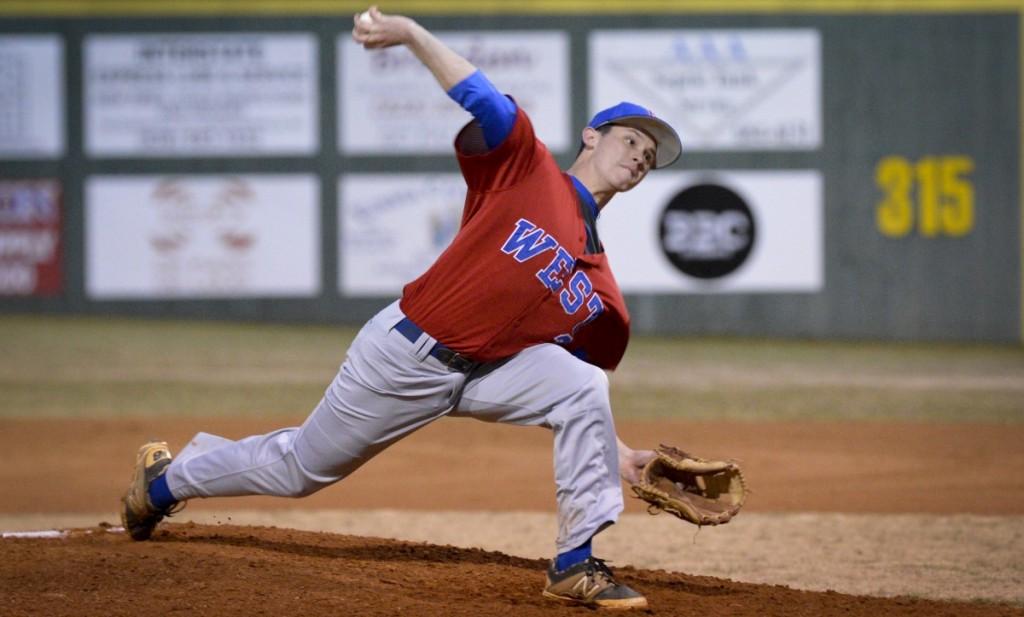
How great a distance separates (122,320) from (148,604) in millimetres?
11450

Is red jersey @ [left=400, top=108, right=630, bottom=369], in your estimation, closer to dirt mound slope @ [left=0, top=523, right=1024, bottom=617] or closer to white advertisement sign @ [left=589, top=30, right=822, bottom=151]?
dirt mound slope @ [left=0, top=523, right=1024, bottom=617]

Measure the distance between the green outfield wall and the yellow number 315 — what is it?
0.03 metres

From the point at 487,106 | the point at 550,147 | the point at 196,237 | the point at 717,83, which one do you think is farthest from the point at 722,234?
the point at 487,106

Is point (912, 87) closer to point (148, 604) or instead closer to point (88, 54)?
point (88, 54)

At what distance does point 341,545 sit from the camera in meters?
4.66

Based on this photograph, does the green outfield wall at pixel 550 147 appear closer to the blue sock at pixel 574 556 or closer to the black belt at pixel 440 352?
the black belt at pixel 440 352

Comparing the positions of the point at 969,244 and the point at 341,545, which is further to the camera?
the point at 969,244

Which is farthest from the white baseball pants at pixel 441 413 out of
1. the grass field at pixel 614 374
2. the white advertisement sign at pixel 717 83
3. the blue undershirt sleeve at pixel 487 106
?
the white advertisement sign at pixel 717 83

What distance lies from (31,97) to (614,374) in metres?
7.20

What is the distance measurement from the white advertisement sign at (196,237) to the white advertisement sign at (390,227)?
0.40 metres

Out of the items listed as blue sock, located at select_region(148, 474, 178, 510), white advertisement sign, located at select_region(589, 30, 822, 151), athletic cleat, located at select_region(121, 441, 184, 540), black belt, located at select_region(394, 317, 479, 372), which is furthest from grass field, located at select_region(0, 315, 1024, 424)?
black belt, located at select_region(394, 317, 479, 372)

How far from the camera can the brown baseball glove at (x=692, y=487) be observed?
394 centimetres

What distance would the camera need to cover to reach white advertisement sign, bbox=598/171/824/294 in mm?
14555

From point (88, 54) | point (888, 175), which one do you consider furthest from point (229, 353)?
point (888, 175)
